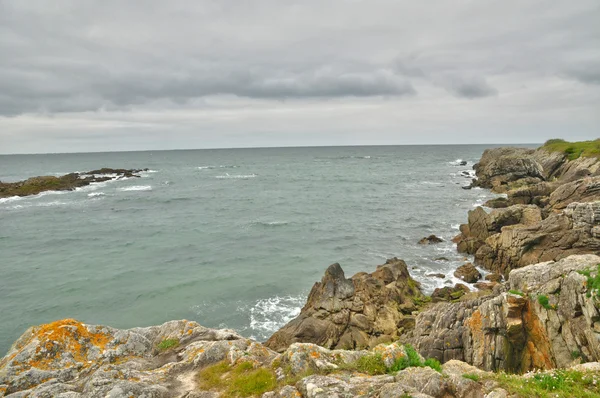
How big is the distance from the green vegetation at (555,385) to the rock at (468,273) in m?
21.7

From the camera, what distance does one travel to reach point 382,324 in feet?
69.7

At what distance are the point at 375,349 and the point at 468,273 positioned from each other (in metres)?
23.0

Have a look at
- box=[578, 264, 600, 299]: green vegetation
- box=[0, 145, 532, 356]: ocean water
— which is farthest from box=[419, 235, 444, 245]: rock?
box=[578, 264, 600, 299]: green vegetation

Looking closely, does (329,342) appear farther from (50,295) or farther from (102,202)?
(102,202)

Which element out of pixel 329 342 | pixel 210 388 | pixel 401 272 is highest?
pixel 210 388

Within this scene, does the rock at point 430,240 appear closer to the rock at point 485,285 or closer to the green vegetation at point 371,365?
the rock at point 485,285

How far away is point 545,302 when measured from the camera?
43.5 ft

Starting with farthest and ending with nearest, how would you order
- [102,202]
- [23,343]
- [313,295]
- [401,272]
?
[102,202]
[401,272]
[313,295]
[23,343]

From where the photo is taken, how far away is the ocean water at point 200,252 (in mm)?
25328

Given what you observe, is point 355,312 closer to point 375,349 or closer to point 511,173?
point 375,349

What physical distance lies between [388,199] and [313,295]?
153 ft

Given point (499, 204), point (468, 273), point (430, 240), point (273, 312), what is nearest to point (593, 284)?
point (468, 273)

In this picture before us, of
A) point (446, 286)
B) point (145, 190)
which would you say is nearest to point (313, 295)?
point (446, 286)

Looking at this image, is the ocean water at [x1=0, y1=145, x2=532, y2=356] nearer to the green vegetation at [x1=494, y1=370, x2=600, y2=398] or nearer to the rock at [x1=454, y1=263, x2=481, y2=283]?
the rock at [x1=454, y1=263, x2=481, y2=283]
